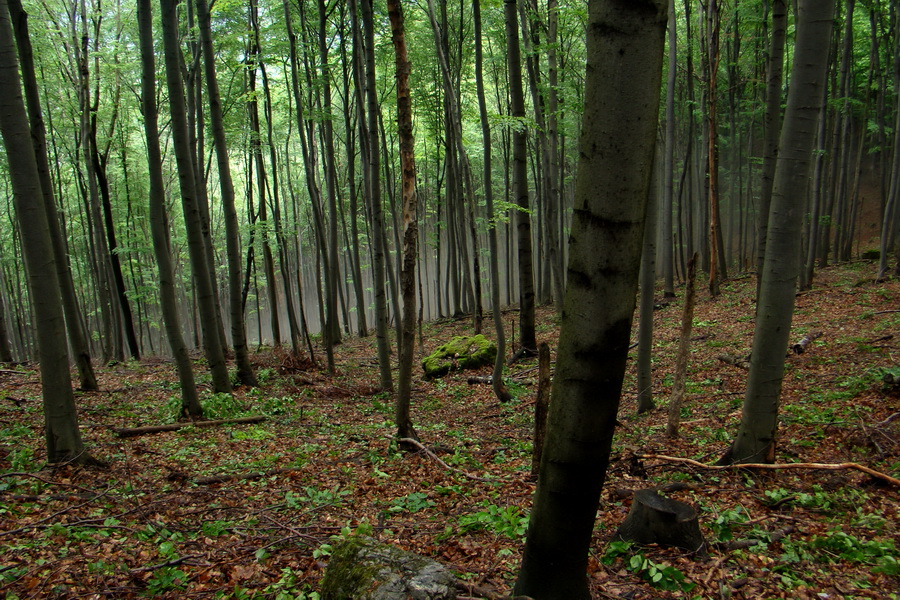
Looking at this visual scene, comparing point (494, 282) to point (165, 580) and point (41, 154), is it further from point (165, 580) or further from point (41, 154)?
point (41, 154)

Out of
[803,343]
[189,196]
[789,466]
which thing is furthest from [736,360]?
[189,196]

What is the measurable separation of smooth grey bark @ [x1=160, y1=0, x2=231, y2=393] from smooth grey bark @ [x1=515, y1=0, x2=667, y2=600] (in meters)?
6.95

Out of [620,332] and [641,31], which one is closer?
[641,31]

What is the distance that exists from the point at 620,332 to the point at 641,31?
105 cm

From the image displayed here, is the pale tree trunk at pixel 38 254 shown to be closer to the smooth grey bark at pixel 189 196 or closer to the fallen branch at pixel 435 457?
the smooth grey bark at pixel 189 196

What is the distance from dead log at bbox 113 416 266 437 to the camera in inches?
251

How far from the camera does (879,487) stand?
382 cm

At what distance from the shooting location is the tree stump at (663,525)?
323cm

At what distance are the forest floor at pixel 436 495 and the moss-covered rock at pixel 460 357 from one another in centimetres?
302

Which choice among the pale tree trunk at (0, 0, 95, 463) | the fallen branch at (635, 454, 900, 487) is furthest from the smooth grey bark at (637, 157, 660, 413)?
the pale tree trunk at (0, 0, 95, 463)

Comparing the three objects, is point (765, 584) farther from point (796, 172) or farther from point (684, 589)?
point (796, 172)

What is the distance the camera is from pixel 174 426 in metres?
6.72

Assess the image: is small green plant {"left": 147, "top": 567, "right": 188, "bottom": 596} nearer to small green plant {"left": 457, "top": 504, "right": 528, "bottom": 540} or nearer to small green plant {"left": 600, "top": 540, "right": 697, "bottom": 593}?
small green plant {"left": 457, "top": 504, "right": 528, "bottom": 540}

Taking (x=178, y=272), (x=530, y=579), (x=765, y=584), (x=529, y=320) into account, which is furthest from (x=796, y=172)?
(x=178, y=272)
